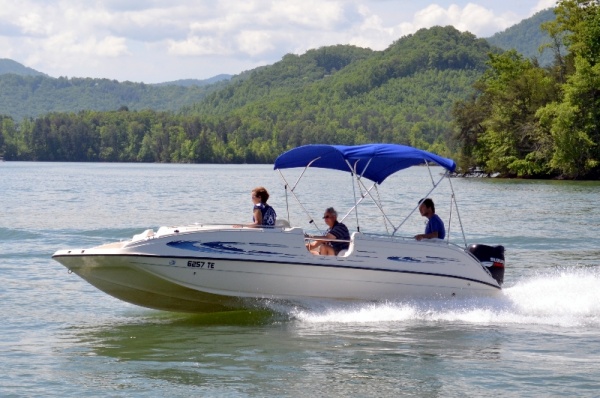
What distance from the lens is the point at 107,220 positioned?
112ft

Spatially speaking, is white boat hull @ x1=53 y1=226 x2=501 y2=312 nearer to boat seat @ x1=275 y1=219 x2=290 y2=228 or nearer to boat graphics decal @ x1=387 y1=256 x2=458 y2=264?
boat graphics decal @ x1=387 y1=256 x2=458 y2=264

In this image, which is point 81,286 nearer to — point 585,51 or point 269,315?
point 269,315

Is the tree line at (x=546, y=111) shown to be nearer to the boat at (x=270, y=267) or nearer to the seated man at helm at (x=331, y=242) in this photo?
the boat at (x=270, y=267)

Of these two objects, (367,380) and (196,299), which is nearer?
(367,380)

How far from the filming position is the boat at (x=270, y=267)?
13516 mm

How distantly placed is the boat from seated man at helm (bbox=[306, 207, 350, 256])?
0.22m

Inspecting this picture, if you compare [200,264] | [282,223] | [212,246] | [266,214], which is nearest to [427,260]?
[282,223]

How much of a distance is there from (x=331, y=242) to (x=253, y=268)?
1345mm

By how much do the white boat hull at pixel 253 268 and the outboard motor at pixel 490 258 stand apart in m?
0.63

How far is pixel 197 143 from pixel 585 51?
123141 millimetres

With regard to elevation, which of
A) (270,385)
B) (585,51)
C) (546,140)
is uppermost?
(585,51)

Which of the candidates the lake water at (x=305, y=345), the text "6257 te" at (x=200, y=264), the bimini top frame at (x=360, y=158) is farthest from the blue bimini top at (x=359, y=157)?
the lake water at (x=305, y=345)

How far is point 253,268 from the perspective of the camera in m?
13.7

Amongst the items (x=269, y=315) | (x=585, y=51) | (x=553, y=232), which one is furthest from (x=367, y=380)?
(x=585, y=51)
